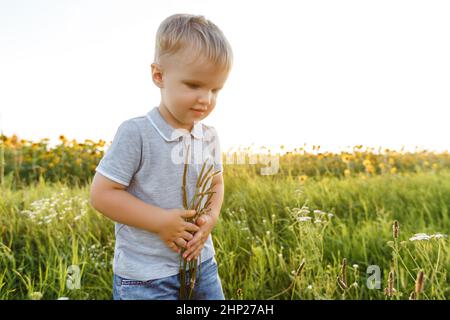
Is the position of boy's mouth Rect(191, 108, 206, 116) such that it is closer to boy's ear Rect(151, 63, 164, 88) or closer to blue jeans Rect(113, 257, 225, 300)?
boy's ear Rect(151, 63, 164, 88)

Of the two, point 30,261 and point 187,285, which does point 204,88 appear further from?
point 30,261

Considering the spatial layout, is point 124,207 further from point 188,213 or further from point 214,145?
point 214,145

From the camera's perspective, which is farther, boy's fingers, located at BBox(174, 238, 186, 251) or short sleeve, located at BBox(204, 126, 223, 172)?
short sleeve, located at BBox(204, 126, 223, 172)

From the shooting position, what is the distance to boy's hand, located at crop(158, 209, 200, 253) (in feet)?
5.61

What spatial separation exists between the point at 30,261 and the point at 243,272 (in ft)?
4.49

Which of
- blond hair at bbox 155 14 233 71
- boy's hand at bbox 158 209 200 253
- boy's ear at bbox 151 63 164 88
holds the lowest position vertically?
boy's hand at bbox 158 209 200 253

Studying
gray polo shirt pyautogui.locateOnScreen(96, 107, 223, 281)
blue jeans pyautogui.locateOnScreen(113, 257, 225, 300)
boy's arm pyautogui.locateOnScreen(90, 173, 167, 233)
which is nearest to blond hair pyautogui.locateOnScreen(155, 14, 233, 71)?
gray polo shirt pyautogui.locateOnScreen(96, 107, 223, 281)

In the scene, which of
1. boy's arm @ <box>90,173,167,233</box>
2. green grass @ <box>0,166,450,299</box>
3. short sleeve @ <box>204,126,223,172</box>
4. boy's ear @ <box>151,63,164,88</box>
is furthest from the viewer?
green grass @ <box>0,166,450,299</box>

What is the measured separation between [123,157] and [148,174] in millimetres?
113

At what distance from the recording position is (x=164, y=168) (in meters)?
1.80

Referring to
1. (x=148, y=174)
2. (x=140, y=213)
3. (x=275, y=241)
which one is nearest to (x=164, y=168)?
(x=148, y=174)

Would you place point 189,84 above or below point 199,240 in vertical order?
above

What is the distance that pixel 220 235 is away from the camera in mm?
3203
